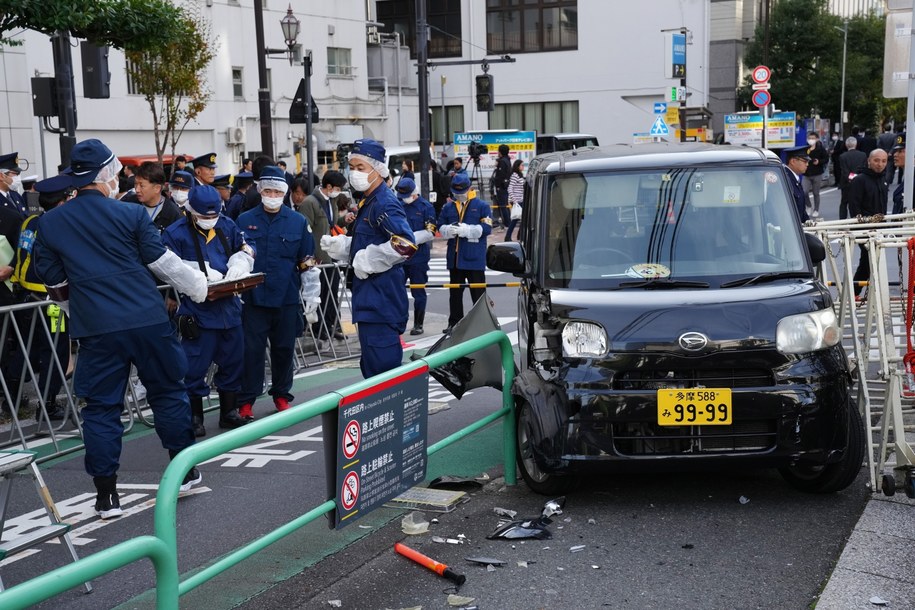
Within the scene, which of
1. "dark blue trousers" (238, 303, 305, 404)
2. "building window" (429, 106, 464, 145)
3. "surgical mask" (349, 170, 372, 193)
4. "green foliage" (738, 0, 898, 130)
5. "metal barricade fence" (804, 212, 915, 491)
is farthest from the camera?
"building window" (429, 106, 464, 145)

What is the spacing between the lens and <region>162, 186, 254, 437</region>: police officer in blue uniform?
7789mm

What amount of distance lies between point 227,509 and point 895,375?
374 centimetres

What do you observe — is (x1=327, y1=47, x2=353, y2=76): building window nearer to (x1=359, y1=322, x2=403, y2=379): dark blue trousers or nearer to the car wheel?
(x1=359, y1=322, x2=403, y2=379): dark blue trousers

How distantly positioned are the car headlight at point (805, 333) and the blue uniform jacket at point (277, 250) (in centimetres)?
407

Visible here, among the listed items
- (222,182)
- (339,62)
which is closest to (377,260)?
(222,182)

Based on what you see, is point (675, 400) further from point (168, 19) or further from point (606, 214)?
point (168, 19)

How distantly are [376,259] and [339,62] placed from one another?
3889 cm

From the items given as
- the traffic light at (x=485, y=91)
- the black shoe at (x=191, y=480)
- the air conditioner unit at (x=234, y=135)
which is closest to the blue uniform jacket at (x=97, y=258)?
the black shoe at (x=191, y=480)

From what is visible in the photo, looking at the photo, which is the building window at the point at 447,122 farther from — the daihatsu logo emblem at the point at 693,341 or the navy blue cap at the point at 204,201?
the daihatsu logo emblem at the point at 693,341

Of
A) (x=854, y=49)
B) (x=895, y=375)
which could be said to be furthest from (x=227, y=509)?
(x=854, y=49)

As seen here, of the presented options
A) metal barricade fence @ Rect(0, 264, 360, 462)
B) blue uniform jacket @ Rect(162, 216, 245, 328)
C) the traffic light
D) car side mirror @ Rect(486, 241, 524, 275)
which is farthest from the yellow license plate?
the traffic light

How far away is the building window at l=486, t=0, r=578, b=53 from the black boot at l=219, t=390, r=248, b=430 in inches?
1970

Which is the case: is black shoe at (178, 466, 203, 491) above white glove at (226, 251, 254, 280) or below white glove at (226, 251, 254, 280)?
below

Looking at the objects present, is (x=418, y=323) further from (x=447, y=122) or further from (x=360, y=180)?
(x=447, y=122)
